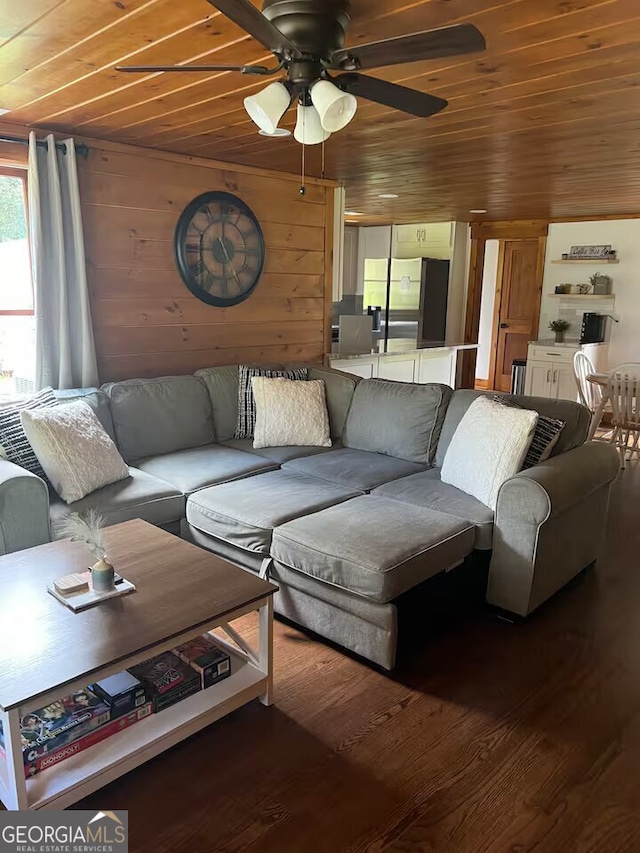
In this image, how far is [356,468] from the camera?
11.1 ft

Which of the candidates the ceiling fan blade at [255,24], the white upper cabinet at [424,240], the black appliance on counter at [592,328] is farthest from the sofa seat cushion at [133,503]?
the white upper cabinet at [424,240]

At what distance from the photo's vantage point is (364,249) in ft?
27.2

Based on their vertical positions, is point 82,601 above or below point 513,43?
below

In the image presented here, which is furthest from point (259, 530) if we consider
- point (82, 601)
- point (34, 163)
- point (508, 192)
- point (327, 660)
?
point (508, 192)

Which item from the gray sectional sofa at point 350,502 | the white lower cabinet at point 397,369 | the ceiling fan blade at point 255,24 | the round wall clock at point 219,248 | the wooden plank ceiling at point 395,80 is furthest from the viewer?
the white lower cabinet at point 397,369

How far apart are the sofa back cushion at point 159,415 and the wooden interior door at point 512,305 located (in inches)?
214

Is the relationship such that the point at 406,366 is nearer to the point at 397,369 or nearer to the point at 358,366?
the point at 397,369

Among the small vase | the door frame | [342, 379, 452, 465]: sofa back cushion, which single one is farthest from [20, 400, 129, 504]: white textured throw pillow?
the door frame

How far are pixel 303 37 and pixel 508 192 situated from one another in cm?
400

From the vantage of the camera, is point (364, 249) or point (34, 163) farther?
point (364, 249)

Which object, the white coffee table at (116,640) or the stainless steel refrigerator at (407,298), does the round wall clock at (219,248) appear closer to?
the white coffee table at (116,640)

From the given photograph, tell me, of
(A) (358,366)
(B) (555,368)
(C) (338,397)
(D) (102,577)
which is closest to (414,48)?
(D) (102,577)

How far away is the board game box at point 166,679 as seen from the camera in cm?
198

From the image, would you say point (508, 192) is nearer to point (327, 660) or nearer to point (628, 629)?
point (628, 629)
